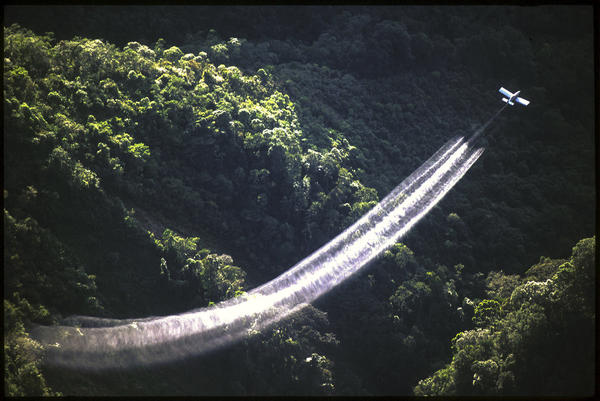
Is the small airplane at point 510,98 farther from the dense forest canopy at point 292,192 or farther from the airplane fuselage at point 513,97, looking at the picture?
the dense forest canopy at point 292,192

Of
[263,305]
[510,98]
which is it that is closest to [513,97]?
[510,98]

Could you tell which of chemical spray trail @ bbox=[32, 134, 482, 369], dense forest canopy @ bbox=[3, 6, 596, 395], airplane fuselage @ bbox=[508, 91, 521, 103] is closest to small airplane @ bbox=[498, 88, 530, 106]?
airplane fuselage @ bbox=[508, 91, 521, 103]

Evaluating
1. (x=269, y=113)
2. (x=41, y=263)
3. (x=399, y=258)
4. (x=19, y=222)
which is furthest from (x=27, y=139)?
(x=399, y=258)

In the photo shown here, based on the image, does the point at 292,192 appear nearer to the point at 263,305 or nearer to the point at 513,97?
the point at 263,305

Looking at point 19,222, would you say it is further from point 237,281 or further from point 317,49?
point 317,49

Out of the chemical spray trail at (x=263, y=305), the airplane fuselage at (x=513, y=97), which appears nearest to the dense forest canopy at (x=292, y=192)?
the chemical spray trail at (x=263, y=305)
